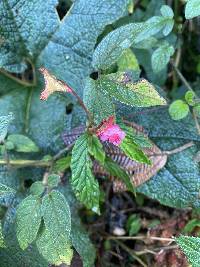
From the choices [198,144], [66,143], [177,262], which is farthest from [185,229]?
[66,143]

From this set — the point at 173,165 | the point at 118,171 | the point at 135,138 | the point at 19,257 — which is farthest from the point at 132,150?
the point at 19,257

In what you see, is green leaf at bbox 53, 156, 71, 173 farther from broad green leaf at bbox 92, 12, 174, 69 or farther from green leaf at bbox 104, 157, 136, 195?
broad green leaf at bbox 92, 12, 174, 69

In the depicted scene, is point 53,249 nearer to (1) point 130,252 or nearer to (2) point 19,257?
(2) point 19,257

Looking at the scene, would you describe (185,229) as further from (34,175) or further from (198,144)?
(34,175)

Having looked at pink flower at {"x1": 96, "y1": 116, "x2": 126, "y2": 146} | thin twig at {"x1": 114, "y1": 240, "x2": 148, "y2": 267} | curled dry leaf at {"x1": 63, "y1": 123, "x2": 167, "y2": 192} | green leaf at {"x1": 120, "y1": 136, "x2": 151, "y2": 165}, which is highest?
pink flower at {"x1": 96, "y1": 116, "x2": 126, "y2": 146}

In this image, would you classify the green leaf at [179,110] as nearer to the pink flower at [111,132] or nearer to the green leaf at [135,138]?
the green leaf at [135,138]

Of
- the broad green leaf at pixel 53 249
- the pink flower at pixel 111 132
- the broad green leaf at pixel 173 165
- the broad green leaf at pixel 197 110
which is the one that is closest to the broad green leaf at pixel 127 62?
the broad green leaf at pixel 173 165

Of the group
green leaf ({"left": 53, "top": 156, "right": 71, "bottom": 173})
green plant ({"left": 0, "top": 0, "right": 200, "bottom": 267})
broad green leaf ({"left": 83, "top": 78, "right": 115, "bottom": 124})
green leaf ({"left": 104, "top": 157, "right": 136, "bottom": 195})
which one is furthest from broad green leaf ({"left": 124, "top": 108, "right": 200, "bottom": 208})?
broad green leaf ({"left": 83, "top": 78, "right": 115, "bottom": 124})
